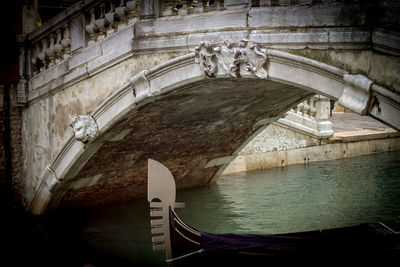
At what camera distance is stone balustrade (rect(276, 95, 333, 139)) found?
7.89m

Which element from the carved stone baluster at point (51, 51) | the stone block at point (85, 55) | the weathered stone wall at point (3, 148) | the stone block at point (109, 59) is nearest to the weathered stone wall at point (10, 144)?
the weathered stone wall at point (3, 148)

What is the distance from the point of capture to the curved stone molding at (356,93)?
106 inches

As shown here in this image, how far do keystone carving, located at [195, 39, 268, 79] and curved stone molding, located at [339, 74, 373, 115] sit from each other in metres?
0.62

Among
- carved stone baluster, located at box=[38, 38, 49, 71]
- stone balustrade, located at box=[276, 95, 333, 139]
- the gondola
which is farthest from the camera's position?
stone balustrade, located at box=[276, 95, 333, 139]

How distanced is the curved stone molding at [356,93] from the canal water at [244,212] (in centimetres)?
227

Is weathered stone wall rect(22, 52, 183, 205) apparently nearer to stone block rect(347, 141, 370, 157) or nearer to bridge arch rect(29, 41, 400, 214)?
bridge arch rect(29, 41, 400, 214)

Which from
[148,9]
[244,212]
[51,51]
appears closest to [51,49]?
[51,51]

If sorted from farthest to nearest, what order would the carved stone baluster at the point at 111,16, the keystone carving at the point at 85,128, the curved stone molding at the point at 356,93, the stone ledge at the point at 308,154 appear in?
the stone ledge at the point at 308,154 → the keystone carving at the point at 85,128 → the carved stone baluster at the point at 111,16 → the curved stone molding at the point at 356,93

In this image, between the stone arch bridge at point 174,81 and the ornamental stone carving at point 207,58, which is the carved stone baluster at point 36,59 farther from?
the ornamental stone carving at point 207,58

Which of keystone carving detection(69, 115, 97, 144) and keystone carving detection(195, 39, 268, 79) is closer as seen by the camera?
keystone carving detection(195, 39, 268, 79)

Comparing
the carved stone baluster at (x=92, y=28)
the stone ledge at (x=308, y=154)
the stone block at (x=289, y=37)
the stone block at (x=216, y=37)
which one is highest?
the carved stone baluster at (x=92, y=28)

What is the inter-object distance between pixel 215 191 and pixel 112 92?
105 inches

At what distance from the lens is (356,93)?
109 inches

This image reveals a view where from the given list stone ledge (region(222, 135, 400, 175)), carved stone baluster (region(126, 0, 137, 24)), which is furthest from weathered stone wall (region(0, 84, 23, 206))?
stone ledge (region(222, 135, 400, 175))
